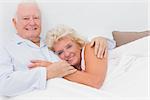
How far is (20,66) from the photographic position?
66.1 inches

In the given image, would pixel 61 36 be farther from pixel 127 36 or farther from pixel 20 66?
pixel 127 36

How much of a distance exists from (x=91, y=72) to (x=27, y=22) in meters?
0.46

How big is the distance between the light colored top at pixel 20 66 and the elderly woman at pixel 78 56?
2.3 inches

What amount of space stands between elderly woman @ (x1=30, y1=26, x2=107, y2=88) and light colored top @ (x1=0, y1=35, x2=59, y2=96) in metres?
0.06

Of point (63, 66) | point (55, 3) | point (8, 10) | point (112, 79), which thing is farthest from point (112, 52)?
point (8, 10)

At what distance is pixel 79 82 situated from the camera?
1604 mm

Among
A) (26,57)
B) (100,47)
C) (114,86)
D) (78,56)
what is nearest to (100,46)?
(100,47)

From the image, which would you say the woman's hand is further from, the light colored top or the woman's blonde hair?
the woman's blonde hair

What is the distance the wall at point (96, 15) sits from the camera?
6.64 feet

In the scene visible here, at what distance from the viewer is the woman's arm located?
1.61m

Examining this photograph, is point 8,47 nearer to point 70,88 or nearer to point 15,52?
point 15,52

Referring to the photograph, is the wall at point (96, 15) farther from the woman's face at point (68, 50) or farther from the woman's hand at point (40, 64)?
the woman's hand at point (40, 64)

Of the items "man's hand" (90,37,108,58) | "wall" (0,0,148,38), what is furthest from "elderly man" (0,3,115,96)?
"wall" (0,0,148,38)

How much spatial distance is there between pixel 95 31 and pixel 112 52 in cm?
33
